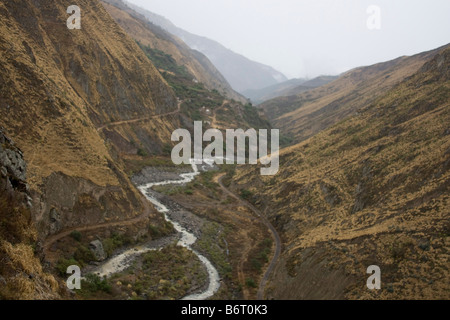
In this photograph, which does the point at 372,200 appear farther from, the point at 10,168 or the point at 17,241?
the point at 10,168

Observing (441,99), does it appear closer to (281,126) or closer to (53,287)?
(53,287)

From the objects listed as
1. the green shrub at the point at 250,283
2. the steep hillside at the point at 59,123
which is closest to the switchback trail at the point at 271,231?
the green shrub at the point at 250,283

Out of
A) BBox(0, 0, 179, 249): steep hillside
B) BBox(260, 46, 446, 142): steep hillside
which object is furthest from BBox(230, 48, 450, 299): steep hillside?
BBox(260, 46, 446, 142): steep hillside

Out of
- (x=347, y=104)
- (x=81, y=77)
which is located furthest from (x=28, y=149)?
(x=347, y=104)

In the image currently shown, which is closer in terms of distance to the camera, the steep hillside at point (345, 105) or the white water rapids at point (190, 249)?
the white water rapids at point (190, 249)

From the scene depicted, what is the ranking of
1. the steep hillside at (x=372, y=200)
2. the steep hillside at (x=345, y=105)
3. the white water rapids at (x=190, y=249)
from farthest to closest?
the steep hillside at (x=345, y=105), the white water rapids at (x=190, y=249), the steep hillside at (x=372, y=200)

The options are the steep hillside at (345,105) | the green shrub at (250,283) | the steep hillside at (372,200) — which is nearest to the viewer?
the steep hillside at (372,200)

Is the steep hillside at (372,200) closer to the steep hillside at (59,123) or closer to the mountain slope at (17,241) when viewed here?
the mountain slope at (17,241)

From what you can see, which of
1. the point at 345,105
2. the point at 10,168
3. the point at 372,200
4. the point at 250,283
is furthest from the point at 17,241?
the point at 345,105

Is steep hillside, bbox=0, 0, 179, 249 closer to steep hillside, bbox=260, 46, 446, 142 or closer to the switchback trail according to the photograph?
the switchback trail
